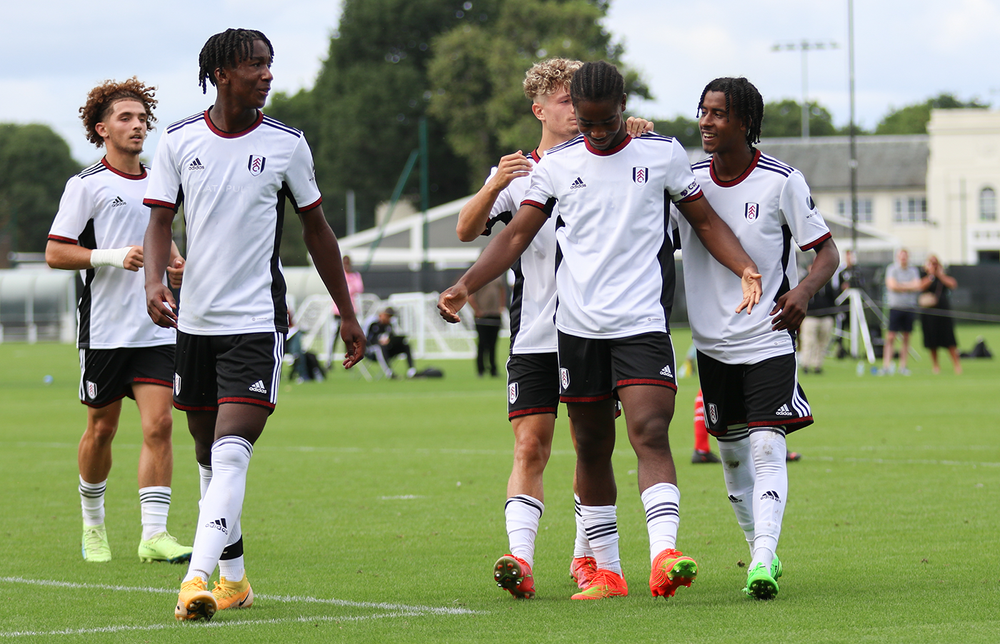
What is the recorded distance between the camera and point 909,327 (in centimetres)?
2383

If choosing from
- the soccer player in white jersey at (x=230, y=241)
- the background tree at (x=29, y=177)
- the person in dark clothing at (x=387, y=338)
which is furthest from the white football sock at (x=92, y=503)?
the background tree at (x=29, y=177)

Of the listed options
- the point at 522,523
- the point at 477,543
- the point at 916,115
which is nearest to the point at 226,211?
the point at 522,523

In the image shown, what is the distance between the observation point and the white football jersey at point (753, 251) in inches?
221

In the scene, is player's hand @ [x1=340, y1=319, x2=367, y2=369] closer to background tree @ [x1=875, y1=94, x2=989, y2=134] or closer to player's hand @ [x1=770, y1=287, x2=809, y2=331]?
player's hand @ [x1=770, y1=287, x2=809, y2=331]

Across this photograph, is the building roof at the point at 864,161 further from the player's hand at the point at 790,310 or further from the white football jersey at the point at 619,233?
the white football jersey at the point at 619,233

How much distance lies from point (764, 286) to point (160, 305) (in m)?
2.48

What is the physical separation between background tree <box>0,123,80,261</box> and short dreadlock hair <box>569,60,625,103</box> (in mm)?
72889

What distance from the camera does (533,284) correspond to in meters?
5.91

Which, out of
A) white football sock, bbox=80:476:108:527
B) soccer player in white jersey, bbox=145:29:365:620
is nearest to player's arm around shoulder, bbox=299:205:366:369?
soccer player in white jersey, bbox=145:29:365:620

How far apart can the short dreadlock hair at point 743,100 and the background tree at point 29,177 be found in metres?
72.7

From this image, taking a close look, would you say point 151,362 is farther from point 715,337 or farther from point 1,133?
point 1,133

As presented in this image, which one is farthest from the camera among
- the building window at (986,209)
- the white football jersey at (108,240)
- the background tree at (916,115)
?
the background tree at (916,115)

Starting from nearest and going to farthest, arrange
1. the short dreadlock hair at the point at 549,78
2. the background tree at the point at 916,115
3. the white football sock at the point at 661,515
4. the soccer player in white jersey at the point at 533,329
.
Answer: the white football sock at the point at 661,515
the soccer player in white jersey at the point at 533,329
the short dreadlock hair at the point at 549,78
the background tree at the point at 916,115

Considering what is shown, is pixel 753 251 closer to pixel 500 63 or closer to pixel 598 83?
pixel 598 83
